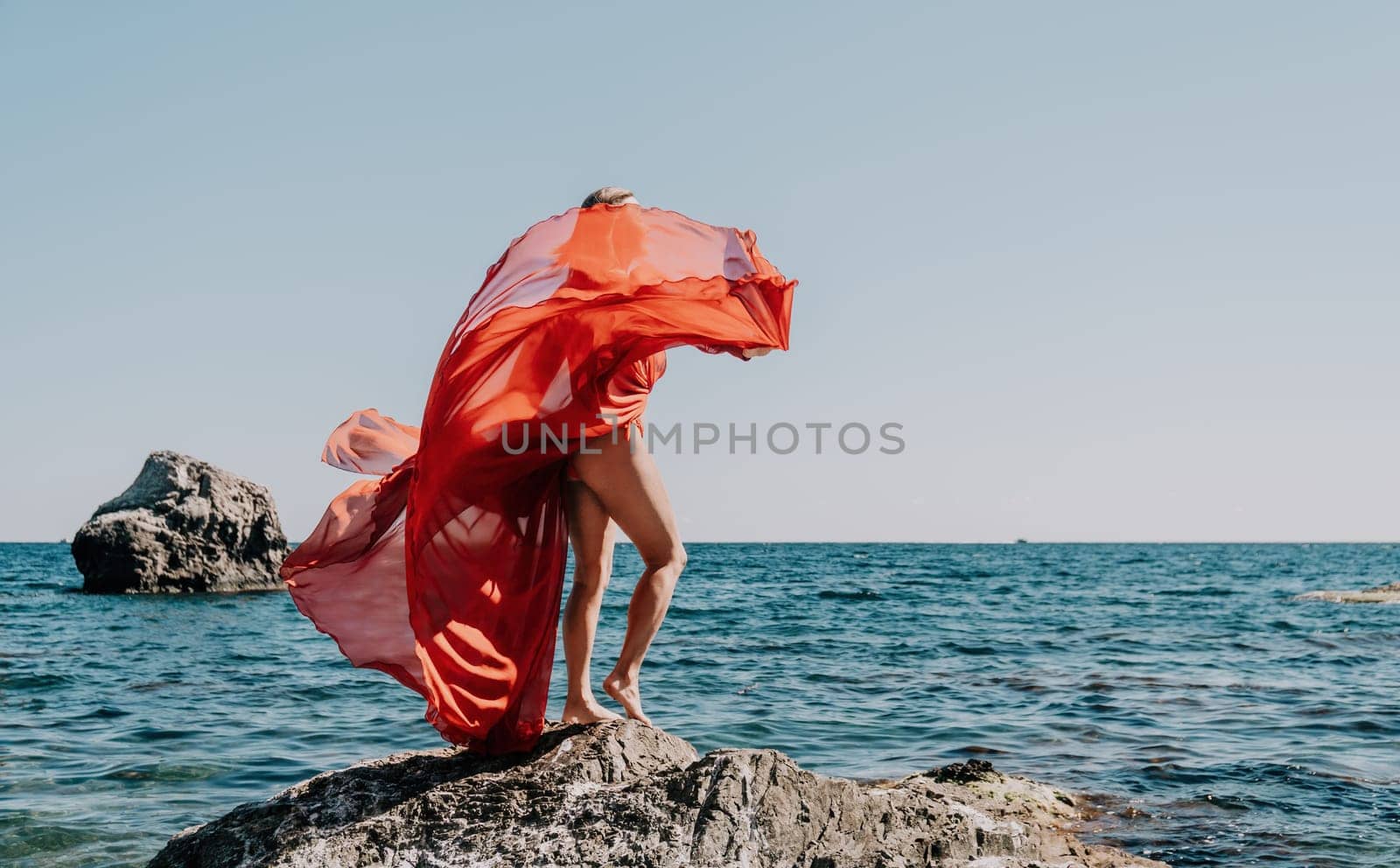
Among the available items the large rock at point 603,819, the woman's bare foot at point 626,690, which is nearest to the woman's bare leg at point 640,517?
the woman's bare foot at point 626,690

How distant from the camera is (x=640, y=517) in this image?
423 centimetres

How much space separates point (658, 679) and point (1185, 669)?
6931 millimetres

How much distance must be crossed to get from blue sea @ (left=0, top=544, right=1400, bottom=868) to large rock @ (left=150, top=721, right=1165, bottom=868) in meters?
2.88

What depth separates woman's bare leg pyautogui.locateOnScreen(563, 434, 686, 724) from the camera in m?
4.18

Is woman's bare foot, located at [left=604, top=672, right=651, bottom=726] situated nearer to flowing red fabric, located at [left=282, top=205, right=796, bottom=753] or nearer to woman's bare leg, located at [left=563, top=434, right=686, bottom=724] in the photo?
woman's bare leg, located at [left=563, top=434, right=686, bottom=724]

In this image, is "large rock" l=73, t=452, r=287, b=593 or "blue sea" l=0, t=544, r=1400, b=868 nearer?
"blue sea" l=0, t=544, r=1400, b=868

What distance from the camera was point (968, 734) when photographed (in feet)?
32.1

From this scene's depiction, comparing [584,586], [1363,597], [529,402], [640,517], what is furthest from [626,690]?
[1363,597]

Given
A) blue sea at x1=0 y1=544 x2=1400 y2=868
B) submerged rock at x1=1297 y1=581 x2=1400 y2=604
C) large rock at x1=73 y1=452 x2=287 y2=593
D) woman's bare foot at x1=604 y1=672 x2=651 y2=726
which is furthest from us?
large rock at x1=73 y1=452 x2=287 y2=593

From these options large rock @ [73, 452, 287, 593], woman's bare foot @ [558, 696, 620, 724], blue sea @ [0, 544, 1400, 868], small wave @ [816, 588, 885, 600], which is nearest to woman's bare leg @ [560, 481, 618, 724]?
woman's bare foot @ [558, 696, 620, 724]

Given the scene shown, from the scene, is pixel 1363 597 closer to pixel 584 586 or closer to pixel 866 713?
pixel 866 713

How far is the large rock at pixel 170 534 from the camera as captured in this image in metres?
27.6

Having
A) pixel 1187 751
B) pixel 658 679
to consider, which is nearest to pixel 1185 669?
pixel 1187 751

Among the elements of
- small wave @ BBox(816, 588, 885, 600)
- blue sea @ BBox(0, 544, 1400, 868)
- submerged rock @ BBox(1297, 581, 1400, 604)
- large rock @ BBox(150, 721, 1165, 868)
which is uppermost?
large rock @ BBox(150, 721, 1165, 868)
